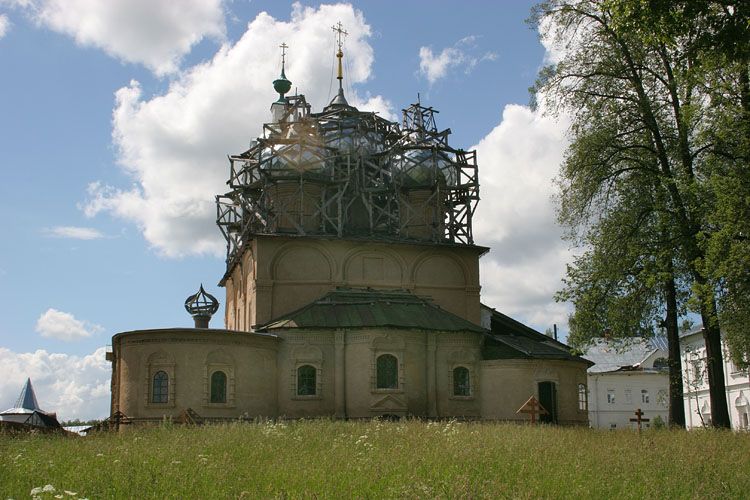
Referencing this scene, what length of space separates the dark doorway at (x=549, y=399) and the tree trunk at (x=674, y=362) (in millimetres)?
7136

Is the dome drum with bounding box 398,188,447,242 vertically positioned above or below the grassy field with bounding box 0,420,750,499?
above

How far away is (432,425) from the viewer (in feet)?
68.8

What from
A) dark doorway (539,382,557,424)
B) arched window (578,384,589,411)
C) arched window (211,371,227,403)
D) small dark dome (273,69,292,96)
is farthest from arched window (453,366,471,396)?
small dark dome (273,69,292,96)

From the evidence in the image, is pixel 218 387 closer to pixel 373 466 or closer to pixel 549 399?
pixel 549 399

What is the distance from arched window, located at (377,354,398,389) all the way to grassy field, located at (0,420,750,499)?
460 inches

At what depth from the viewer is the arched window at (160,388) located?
28250 mm

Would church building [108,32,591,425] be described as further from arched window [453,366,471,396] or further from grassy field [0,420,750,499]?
grassy field [0,420,750,499]

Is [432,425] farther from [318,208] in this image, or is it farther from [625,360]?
[625,360]

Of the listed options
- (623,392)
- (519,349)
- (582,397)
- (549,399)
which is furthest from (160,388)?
(623,392)

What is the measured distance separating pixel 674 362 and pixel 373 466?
1367 cm

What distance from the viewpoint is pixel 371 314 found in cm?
3125

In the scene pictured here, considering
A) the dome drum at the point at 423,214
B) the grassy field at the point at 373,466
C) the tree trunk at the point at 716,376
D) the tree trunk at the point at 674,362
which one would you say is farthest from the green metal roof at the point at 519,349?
the grassy field at the point at 373,466

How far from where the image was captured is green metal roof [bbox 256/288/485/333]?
100 ft

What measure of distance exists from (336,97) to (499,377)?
59.2 feet
